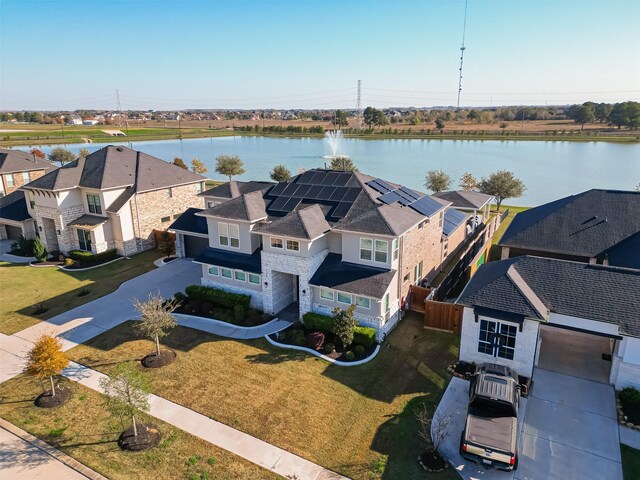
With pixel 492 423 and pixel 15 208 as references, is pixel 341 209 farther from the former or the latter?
pixel 15 208

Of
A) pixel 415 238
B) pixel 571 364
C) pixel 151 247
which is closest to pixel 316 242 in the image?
pixel 415 238

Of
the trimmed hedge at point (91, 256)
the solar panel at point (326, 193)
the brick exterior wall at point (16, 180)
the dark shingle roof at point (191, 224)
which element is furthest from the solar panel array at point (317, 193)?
the brick exterior wall at point (16, 180)

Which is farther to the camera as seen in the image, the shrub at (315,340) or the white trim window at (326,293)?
the white trim window at (326,293)

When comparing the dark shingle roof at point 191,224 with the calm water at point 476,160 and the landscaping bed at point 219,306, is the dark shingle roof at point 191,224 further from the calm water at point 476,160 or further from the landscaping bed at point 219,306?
the calm water at point 476,160

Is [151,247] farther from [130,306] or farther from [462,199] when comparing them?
[462,199]

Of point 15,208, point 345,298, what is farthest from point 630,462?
point 15,208

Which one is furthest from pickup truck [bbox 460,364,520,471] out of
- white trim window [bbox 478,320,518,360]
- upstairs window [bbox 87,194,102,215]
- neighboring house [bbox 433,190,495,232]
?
upstairs window [bbox 87,194,102,215]
